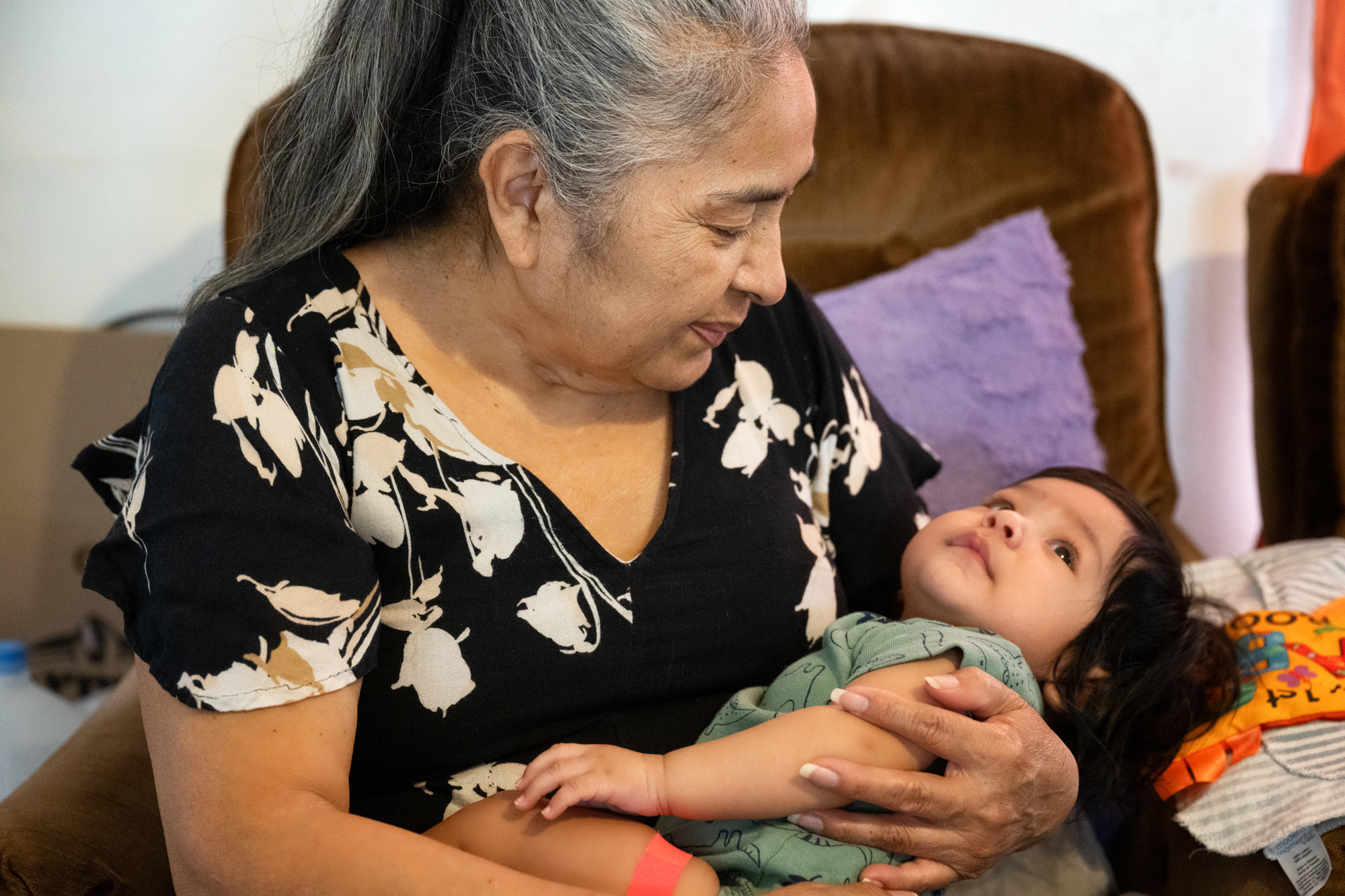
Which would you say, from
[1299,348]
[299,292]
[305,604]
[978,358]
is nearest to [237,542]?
[305,604]

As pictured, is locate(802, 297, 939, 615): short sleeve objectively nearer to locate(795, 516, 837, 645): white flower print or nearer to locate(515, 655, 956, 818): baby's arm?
locate(795, 516, 837, 645): white flower print

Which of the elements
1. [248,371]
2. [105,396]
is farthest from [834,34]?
[105,396]

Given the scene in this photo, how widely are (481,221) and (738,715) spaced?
2.21 ft

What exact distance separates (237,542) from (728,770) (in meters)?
0.56

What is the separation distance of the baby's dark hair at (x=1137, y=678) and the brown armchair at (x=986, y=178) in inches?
29.5

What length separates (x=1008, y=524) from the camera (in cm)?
140

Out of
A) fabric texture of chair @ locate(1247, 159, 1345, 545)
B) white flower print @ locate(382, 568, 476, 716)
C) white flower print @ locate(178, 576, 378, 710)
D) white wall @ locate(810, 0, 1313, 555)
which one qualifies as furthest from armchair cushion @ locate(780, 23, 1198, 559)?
white flower print @ locate(178, 576, 378, 710)

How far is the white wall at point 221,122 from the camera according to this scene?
2203 mm

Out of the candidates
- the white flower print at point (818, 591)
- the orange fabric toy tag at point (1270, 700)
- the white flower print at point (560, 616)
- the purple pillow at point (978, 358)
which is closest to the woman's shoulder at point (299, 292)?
the white flower print at point (560, 616)

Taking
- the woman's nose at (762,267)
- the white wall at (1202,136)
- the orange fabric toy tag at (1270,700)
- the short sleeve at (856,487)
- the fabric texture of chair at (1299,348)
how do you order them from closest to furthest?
the woman's nose at (762,267)
the orange fabric toy tag at (1270,700)
the short sleeve at (856,487)
the fabric texture of chair at (1299,348)
the white wall at (1202,136)

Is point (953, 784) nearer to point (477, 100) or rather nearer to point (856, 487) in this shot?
point (856, 487)

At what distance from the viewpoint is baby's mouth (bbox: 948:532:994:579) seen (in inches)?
54.3

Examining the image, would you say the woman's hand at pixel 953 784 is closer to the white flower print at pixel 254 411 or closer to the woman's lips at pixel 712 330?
the woman's lips at pixel 712 330

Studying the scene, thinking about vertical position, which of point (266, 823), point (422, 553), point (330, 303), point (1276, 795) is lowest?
point (1276, 795)
